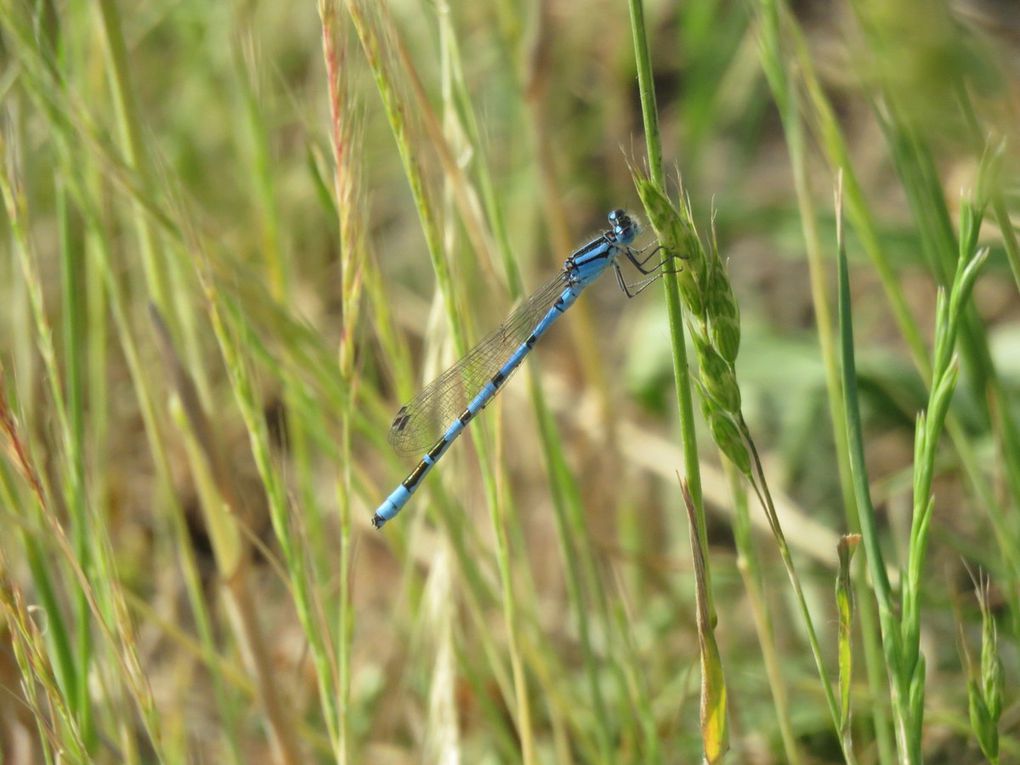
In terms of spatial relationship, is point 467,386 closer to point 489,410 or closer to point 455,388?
point 455,388

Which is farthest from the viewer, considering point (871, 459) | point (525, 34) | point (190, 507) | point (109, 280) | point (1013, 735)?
point (190, 507)

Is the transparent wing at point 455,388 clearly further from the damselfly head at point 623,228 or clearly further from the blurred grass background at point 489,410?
the damselfly head at point 623,228

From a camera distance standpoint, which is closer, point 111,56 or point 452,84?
point 111,56

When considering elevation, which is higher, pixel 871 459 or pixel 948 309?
pixel 948 309

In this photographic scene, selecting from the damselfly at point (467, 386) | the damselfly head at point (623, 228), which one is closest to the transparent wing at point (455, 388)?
the damselfly at point (467, 386)

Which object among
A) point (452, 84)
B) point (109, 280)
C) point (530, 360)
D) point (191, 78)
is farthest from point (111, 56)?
point (191, 78)

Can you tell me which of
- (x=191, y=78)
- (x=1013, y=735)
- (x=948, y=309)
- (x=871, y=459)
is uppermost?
(x=191, y=78)

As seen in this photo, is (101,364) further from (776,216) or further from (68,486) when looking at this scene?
(776,216)
